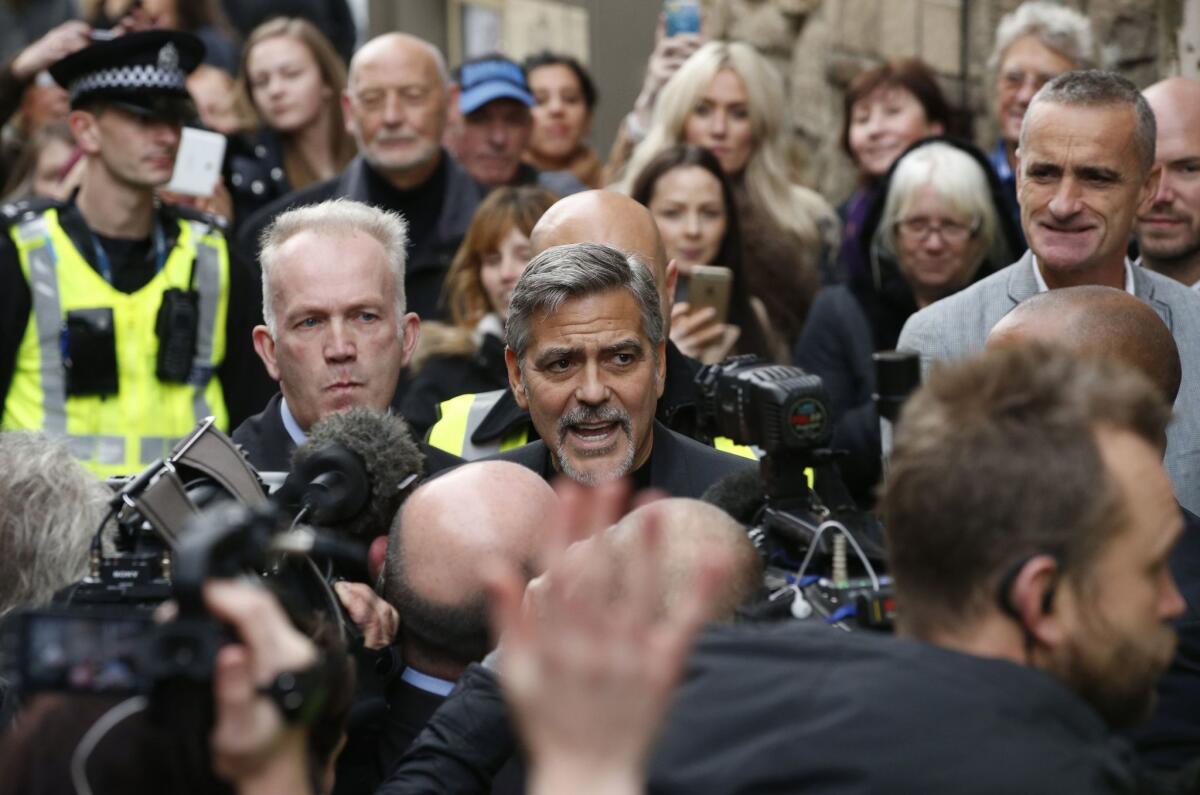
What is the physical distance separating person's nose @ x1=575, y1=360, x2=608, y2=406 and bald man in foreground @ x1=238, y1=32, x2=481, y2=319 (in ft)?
7.69

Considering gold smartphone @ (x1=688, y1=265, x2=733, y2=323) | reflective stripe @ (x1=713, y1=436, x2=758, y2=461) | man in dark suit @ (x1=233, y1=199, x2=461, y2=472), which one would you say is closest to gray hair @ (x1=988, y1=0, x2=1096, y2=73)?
gold smartphone @ (x1=688, y1=265, x2=733, y2=323)

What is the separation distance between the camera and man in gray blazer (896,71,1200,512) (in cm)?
460

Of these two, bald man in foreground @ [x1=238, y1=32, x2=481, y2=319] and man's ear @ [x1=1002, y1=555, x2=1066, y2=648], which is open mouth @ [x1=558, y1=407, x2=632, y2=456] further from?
bald man in foreground @ [x1=238, y1=32, x2=481, y2=319]

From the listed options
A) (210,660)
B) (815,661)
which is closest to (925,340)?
(815,661)

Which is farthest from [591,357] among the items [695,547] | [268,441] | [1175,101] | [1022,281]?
[1175,101]

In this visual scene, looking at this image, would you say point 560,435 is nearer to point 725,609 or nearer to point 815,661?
point 725,609

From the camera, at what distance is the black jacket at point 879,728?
2.08 metres

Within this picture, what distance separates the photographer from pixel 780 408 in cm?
318

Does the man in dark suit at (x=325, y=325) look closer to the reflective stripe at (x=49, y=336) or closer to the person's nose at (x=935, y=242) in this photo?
the reflective stripe at (x=49, y=336)

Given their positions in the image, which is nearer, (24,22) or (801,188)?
(801,188)

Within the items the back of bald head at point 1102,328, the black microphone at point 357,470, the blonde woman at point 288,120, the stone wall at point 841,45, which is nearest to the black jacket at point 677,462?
the black microphone at point 357,470

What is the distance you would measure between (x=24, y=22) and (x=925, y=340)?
19.0 feet

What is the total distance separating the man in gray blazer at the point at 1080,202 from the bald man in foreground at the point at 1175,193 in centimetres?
58

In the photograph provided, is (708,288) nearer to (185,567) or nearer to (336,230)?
(336,230)
